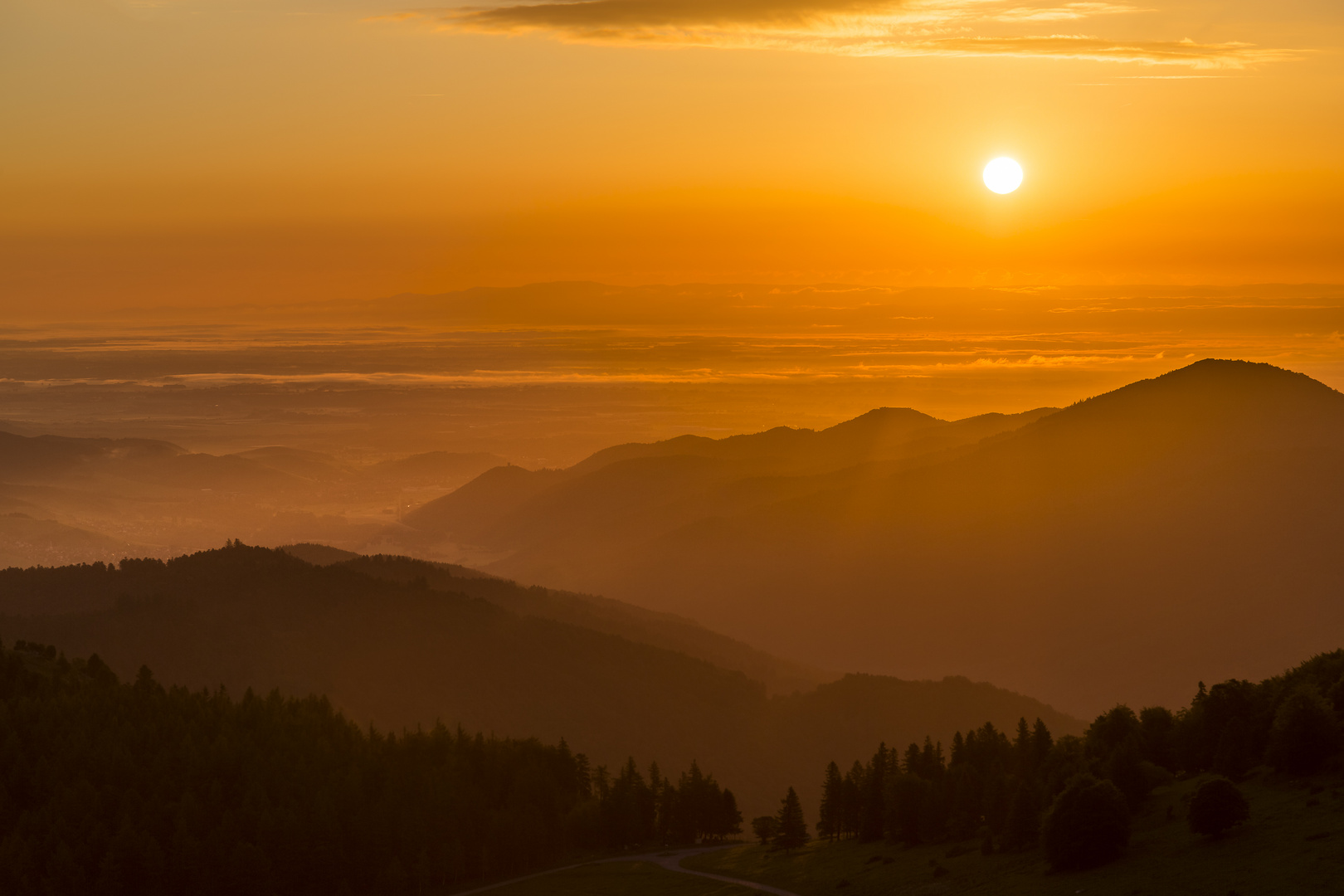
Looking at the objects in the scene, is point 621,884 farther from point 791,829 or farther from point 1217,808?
point 1217,808

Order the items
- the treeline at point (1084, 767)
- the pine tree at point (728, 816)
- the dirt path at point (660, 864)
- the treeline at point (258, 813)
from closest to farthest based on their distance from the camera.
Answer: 1. the treeline at point (1084, 767)
2. the dirt path at point (660, 864)
3. the treeline at point (258, 813)
4. the pine tree at point (728, 816)

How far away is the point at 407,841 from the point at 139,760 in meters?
40.4

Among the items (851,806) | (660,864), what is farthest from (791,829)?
(660,864)

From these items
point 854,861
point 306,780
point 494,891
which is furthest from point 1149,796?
point 306,780

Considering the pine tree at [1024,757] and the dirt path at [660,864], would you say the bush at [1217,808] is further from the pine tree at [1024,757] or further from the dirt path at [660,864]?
the dirt path at [660,864]

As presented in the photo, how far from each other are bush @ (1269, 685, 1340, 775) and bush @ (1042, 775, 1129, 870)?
52.6 feet

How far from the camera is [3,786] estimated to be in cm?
17125

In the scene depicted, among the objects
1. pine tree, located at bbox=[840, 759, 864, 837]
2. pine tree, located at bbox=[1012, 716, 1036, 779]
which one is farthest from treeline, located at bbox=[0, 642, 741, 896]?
pine tree, located at bbox=[1012, 716, 1036, 779]

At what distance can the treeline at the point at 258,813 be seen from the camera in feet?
514

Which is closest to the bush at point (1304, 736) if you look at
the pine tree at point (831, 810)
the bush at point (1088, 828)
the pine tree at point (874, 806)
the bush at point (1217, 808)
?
the bush at point (1217, 808)

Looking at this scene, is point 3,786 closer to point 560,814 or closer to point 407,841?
point 407,841

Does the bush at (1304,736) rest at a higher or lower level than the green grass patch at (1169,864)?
higher

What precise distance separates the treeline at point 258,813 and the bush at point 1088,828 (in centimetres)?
8716

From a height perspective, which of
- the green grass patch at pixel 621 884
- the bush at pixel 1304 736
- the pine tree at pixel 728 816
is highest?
the bush at pixel 1304 736
